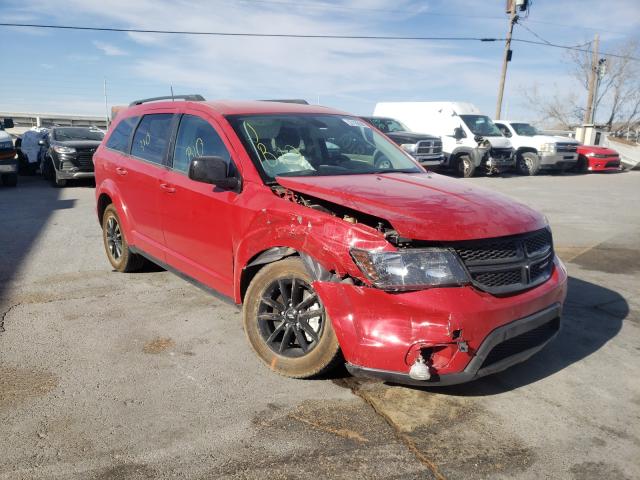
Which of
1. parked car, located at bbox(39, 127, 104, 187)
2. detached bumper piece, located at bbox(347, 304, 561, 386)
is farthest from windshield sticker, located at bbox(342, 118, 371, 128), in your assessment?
parked car, located at bbox(39, 127, 104, 187)

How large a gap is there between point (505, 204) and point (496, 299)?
74 centimetres

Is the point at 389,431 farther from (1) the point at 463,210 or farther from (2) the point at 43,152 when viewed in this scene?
(2) the point at 43,152

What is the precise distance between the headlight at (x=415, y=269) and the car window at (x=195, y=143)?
5.24ft

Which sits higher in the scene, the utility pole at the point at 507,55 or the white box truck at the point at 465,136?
the utility pole at the point at 507,55

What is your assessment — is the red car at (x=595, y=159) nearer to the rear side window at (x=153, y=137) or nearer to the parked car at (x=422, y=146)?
the parked car at (x=422, y=146)

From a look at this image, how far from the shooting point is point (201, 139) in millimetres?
4461

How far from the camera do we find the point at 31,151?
56.5 ft

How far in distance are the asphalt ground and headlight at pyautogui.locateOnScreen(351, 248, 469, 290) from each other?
→ 781mm

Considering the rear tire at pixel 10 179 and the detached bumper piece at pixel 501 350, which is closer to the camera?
the detached bumper piece at pixel 501 350

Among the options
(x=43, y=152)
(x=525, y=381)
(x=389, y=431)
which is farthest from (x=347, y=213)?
(x=43, y=152)

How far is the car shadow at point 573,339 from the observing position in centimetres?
357

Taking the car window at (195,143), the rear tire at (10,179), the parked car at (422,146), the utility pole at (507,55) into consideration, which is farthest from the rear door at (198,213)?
the utility pole at (507,55)

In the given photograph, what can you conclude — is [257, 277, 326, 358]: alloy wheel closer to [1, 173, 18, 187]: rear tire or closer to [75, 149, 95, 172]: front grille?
[75, 149, 95, 172]: front grille

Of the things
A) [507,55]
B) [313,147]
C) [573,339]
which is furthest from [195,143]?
[507,55]
